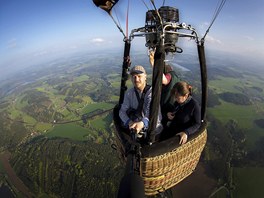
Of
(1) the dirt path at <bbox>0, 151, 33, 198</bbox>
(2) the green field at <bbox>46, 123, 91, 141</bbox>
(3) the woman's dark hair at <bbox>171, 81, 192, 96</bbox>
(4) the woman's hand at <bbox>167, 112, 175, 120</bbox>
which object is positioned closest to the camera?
(3) the woman's dark hair at <bbox>171, 81, 192, 96</bbox>

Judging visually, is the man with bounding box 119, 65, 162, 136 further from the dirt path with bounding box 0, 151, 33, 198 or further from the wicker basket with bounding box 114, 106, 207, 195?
the dirt path with bounding box 0, 151, 33, 198

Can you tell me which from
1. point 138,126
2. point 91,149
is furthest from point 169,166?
point 91,149

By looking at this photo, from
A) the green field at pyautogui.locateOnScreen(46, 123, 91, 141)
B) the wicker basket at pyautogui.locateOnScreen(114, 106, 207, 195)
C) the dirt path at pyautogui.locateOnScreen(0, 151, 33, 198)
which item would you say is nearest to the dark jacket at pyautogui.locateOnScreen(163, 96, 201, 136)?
the wicker basket at pyautogui.locateOnScreen(114, 106, 207, 195)

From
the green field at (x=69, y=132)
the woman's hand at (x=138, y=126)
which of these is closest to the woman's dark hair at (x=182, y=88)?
the woman's hand at (x=138, y=126)

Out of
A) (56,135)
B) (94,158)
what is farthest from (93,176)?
(56,135)

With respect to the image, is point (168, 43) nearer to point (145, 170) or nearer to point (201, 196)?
point (145, 170)
